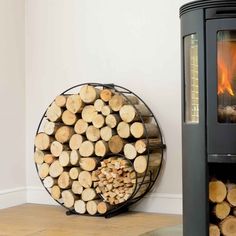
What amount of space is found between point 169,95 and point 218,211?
3.30 feet

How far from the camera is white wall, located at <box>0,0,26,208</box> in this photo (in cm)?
327

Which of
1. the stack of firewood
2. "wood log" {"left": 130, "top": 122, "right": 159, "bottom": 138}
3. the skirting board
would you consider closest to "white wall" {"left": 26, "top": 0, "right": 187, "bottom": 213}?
the skirting board

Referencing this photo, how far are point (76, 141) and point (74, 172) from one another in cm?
19

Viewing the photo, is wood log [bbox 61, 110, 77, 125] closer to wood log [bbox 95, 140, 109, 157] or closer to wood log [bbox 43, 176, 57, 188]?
wood log [bbox 95, 140, 109, 157]

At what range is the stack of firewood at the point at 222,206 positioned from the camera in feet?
7.10

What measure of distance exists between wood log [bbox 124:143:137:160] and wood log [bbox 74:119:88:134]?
290 mm

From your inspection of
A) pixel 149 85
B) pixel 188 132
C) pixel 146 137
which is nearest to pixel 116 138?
pixel 146 137

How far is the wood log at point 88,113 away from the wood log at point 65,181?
364mm

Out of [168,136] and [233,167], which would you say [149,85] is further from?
[233,167]

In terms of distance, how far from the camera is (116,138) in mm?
2848

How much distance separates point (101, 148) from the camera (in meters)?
2.87

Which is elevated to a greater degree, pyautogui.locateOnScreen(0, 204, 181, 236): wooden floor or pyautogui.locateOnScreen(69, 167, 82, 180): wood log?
pyautogui.locateOnScreen(69, 167, 82, 180): wood log

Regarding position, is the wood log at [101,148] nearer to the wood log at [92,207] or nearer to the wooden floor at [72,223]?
the wood log at [92,207]

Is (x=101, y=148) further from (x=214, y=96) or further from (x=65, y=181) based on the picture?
(x=214, y=96)
